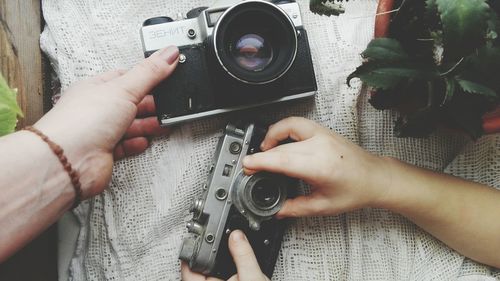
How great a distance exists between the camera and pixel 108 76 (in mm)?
693

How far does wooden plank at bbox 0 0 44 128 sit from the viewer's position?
0.69 meters

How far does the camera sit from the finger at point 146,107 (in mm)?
760

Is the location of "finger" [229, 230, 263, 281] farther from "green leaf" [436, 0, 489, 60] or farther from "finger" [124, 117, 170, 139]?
"green leaf" [436, 0, 489, 60]

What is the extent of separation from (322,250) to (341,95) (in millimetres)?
224

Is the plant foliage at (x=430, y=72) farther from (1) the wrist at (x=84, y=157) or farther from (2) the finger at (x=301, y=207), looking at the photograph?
(1) the wrist at (x=84, y=157)

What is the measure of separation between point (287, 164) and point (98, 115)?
0.23 metres

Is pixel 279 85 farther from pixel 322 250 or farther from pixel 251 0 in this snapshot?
pixel 322 250

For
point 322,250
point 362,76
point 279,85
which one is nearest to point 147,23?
point 279,85

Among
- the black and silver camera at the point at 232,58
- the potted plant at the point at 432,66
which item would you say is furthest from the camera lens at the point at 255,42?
the potted plant at the point at 432,66

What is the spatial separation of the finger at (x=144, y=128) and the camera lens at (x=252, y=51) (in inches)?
6.1

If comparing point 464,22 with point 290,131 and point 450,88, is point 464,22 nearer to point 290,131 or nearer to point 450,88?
point 450,88

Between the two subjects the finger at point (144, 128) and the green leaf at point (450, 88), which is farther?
the finger at point (144, 128)

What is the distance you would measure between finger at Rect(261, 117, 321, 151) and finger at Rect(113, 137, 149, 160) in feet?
0.57

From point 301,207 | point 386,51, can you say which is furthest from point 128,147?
point 386,51
